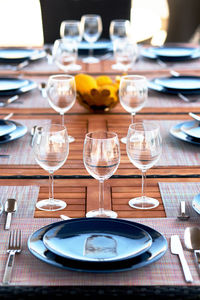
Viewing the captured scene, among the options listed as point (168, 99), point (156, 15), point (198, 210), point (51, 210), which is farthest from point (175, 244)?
point (156, 15)

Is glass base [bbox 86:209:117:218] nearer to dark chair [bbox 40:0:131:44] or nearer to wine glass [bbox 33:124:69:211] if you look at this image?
wine glass [bbox 33:124:69:211]

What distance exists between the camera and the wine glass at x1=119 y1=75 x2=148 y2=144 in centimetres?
156

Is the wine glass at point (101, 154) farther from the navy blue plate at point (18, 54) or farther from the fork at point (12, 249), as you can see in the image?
the navy blue plate at point (18, 54)

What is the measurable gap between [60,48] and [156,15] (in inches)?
197

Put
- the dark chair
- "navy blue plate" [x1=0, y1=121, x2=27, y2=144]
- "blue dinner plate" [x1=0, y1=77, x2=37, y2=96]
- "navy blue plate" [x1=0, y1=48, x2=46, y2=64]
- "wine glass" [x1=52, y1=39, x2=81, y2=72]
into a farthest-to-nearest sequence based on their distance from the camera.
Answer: the dark chair < "navy blue plate" [x1=0, y1=48, x2=46, y2=64] < "wine glass" [x1=52, y1=39, x2=81, y2=72] < "blue dinner plate" [x1=0, y1=77, x2=37, y2=96] < "navy blue plate" [x1=0, y1=121, x2=27, y2=144]

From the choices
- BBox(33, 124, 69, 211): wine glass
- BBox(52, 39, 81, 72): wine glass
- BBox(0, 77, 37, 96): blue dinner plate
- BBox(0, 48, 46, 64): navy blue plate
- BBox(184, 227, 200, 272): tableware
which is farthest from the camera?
BBox(0, 48, 46, 64): navy blue plate

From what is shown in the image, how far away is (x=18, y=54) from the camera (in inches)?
99.7

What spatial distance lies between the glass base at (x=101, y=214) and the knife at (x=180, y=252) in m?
0.16

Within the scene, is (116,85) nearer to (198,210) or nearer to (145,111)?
(145,111)

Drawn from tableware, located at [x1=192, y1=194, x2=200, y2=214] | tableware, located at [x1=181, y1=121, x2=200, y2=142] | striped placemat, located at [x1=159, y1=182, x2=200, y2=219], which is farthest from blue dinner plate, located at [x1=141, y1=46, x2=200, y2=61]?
tableware, located at [x1=192, y1=194, x2=200, y2=214]

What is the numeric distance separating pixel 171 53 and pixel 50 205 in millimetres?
1596

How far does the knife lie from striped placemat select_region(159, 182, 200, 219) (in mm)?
112

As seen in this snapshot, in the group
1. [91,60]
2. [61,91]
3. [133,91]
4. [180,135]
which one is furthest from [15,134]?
[91,60]

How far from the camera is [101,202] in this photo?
1100 millimetres
